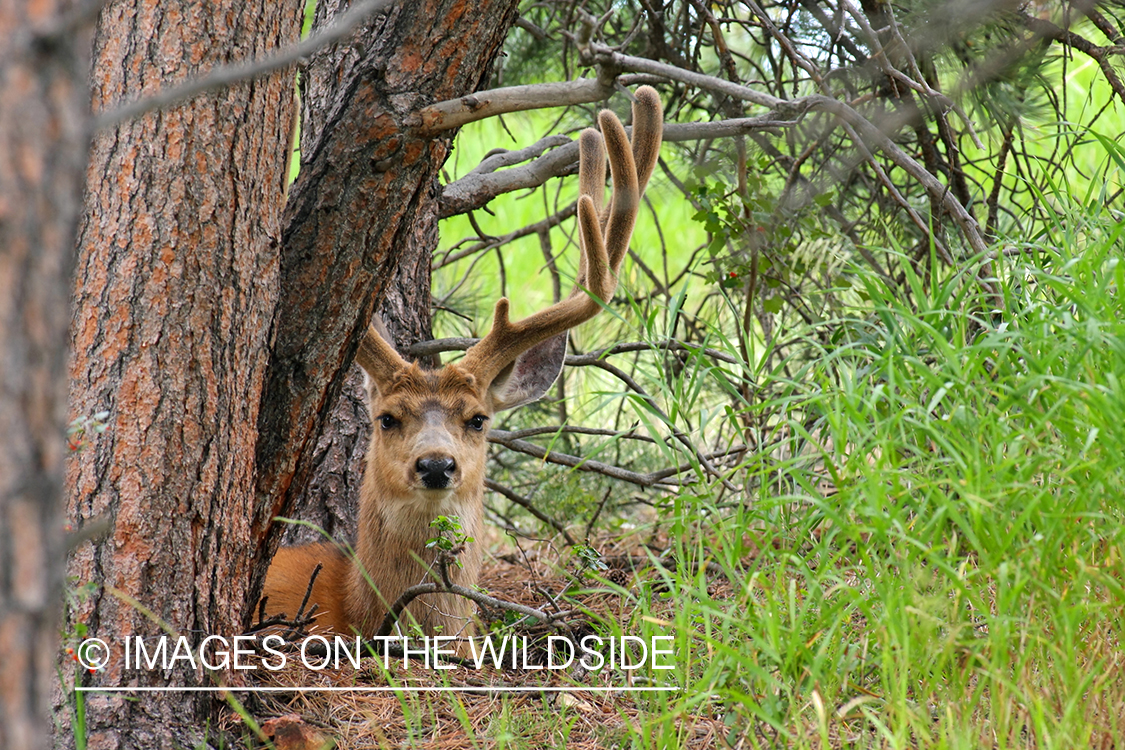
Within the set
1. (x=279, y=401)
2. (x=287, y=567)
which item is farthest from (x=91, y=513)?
(x=287, y=567)

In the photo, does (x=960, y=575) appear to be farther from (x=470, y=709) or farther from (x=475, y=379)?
(x=475, y=379)

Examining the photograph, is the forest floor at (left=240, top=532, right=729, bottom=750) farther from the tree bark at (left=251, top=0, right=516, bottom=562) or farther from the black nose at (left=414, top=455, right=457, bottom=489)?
the black nose at (left=414, top=455, right=457, bottom=489)

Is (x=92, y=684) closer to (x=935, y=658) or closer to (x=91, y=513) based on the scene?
(x=91, y=513)

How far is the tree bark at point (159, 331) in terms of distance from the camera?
8.94 ft

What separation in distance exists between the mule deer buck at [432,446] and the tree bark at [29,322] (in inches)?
104

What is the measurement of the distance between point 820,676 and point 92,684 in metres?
1.73

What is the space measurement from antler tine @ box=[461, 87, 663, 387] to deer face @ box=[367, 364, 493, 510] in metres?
0.13

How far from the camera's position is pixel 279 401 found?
3.24m

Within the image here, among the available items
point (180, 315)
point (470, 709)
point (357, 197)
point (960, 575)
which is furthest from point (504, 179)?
point (960, 575)

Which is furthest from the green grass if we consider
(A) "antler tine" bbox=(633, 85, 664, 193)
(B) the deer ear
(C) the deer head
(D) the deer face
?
(B) the deer ear

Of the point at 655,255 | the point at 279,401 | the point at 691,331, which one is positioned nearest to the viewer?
the point at 279,401

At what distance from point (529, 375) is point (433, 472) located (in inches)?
31.7

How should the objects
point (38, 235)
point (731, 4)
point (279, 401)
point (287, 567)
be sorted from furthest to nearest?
1. point (731, 4)
2. point (287, 567)
3. point (279, 401)
4. point (38, 235)

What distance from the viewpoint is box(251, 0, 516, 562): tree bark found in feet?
10.4
